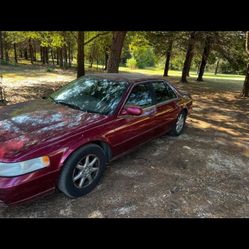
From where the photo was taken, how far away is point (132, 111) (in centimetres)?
389

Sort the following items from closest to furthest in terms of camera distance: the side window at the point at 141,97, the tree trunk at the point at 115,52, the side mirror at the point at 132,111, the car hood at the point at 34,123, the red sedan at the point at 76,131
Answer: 1. the red sedan at the point at 76,131
2. the car hood at the point at 34,123
3. the side mirror at the point at 132,111
4. the side window at the point at 141,97
5. the tree trunk at the point at 115,52

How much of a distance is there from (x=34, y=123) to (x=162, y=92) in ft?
8.92

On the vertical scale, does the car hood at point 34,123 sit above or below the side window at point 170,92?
below

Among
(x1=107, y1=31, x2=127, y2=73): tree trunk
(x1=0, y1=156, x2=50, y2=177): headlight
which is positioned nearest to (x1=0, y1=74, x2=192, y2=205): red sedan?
(x1=0, y1=156, x2=50, y2=177): headlight

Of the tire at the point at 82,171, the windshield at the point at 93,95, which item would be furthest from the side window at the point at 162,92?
the tire at the point at 82,171

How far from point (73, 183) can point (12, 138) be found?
0.93 m

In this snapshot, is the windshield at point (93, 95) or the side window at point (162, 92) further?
the side window at point (162, 92)

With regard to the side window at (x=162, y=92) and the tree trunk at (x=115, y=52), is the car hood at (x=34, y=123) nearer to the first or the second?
the side window at (x=162, y=92)

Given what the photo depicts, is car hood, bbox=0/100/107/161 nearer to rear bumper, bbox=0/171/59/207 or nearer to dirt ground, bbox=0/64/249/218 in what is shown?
rear bumper, bbox=0/171/59/207

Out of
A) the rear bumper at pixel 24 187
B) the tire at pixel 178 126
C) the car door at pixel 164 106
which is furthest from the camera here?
the tire at pixel 178 126

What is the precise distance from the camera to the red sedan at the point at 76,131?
278 cm

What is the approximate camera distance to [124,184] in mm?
3852

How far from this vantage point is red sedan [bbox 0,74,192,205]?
9.12 ft
